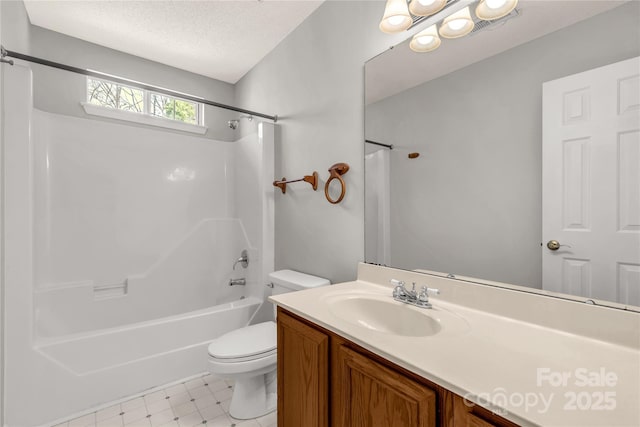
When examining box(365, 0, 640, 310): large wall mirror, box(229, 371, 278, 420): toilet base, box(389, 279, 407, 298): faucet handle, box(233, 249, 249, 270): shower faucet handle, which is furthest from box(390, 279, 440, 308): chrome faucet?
box(233, 249, 249, 270): shower faucet handle

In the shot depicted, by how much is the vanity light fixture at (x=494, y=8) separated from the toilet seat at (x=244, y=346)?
6.10 feet

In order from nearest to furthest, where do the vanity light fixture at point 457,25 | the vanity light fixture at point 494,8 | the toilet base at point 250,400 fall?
the vanity light fixture at point 494,8
the vanity light fixture at point 457,25
the toilet base at point 250,400

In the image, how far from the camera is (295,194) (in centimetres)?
221

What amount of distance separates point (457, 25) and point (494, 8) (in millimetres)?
139

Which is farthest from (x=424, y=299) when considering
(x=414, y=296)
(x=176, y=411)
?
(x=176, y=411)

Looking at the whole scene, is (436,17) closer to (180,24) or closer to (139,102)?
(180,24)

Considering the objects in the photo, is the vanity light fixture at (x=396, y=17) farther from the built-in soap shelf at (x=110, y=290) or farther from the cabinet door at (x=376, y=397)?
the built-in soap shelf at (x=110, y=290)

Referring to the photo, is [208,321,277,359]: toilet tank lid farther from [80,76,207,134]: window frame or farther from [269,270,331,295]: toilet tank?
[80,76,207,134]: window frame

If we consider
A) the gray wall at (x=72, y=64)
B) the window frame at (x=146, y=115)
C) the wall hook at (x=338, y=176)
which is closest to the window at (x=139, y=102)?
the window frame at (x=146, y=115)

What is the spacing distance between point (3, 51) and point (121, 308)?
6.13ft

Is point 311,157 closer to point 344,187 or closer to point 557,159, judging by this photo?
point 344,187

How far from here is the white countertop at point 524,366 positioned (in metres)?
0.54

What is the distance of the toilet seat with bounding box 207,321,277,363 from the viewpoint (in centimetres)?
153

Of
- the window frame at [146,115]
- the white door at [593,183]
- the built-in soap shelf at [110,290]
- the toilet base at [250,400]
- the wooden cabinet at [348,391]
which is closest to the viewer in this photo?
the wooden cabinet at [348,391]
